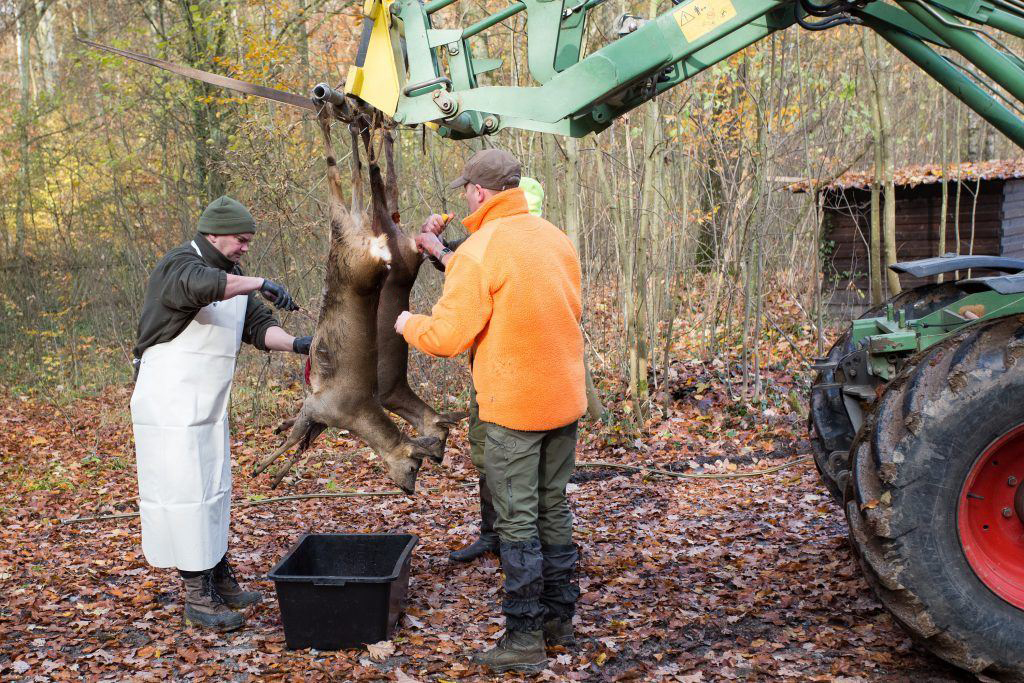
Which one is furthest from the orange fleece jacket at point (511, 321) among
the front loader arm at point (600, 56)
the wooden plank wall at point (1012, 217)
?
the wooden plank wall at point (1012, 217)

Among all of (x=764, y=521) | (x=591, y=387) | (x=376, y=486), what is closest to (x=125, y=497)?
(x=376, y=486)

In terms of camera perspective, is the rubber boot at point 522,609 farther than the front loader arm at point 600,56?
Yes

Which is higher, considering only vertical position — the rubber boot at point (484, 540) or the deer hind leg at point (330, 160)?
the deer hind leg at point (330, 160)

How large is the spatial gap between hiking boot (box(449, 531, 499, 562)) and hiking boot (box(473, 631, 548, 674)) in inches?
57.1

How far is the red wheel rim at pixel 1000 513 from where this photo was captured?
3455 mm

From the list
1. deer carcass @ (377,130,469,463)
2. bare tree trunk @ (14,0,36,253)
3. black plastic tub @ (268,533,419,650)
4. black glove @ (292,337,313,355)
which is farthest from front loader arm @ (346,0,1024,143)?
bare tree trunk @ (14,0,36,253)

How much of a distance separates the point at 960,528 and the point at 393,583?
245 cm

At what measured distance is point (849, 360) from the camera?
4.61 meters

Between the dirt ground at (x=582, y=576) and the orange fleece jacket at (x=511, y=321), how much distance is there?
1222 mm

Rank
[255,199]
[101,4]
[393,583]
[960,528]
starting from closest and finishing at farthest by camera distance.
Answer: [960,528], [393,583], [255,199], [101,4]

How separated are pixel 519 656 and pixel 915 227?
41.6 feet

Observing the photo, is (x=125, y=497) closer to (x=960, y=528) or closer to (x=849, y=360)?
(x=849, y=360)

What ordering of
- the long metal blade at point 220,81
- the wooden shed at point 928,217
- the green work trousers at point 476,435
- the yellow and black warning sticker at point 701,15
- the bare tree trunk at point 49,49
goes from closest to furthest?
1. the yellow and black warning sticker at point 701,15
2. the long metal blade at point 220,81
3. the green work trousers at point 476,435
4. the wooden shed at point 928,217
5. the bare tree trunk at point 49,49

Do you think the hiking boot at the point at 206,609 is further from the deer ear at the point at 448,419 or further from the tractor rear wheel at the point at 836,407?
the tractor rear wheel at the point at 836,407
